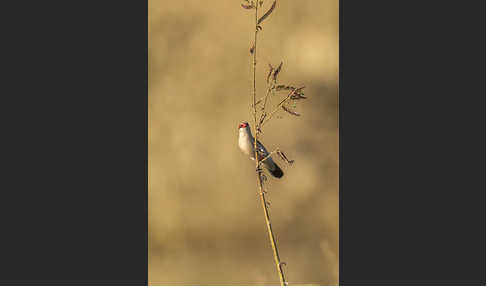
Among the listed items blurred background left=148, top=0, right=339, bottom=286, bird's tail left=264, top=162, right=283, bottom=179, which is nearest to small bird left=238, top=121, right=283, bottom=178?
bird's tail left=264, top=162, right=283, bottom=179

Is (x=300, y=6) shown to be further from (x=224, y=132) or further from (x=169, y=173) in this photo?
(x=169, y=173)

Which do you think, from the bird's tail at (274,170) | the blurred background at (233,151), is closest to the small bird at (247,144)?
the bird's tail at (274,170)

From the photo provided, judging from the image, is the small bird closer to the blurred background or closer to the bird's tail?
the bird's tail

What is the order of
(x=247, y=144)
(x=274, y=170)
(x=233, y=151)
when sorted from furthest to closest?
(x=233, y=151) → (x=274, y=170) → (x=247, y=144)

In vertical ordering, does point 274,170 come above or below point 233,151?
below

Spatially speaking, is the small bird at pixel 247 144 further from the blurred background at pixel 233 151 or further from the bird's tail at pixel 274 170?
the blurred background at pixel 233 151

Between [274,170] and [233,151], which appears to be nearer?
[274,170]

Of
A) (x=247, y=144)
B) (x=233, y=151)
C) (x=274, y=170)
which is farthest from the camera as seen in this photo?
(x=233, y=151)
